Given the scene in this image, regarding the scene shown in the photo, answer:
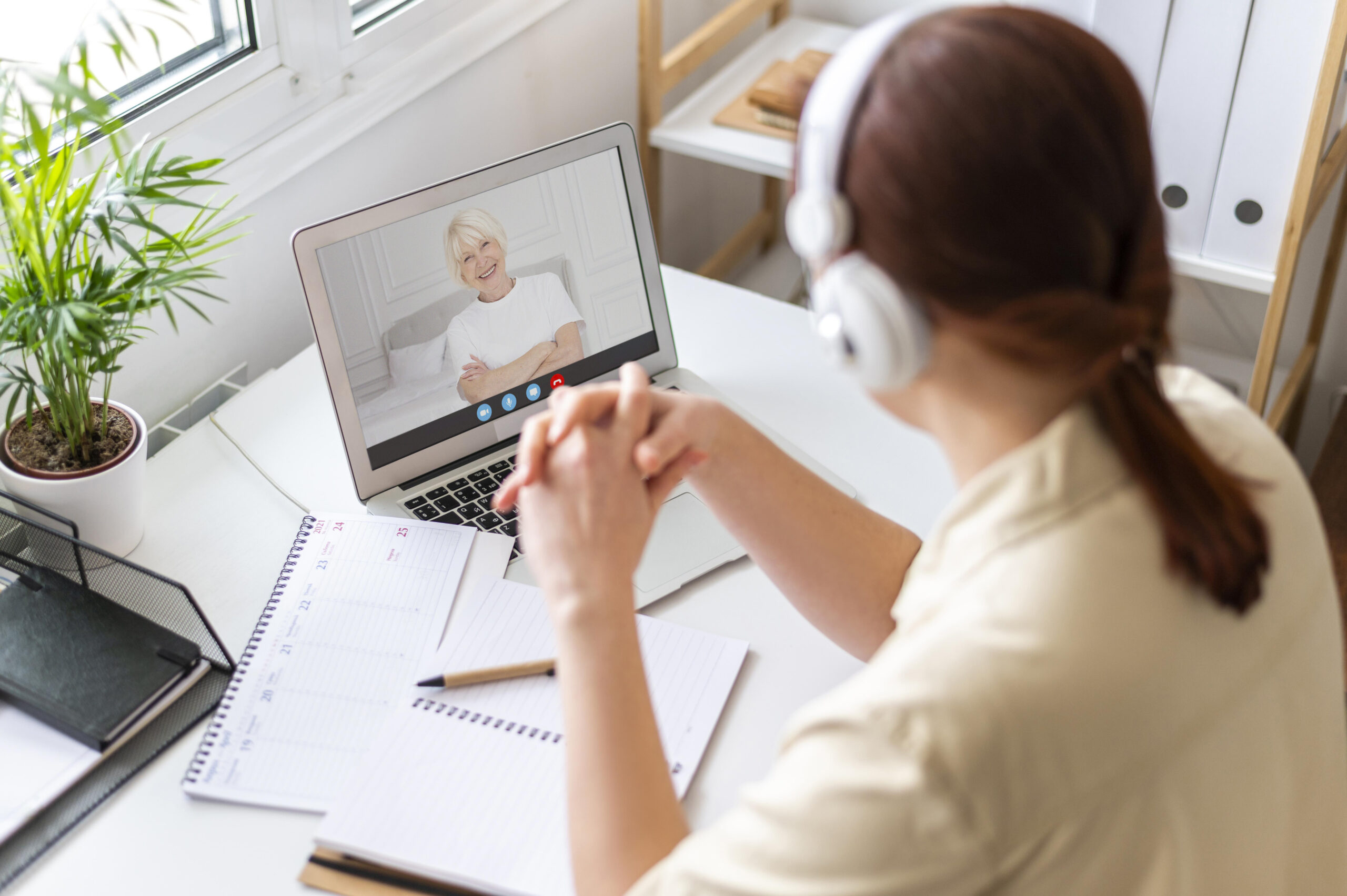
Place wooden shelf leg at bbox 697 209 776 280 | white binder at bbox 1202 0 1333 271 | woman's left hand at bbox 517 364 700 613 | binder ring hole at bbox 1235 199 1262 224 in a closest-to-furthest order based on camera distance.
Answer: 1. woman's left hand at bbox 517 364 700 613
2. white binder at bbox 1202 0 1333 271
3. binder ring hole at bbox 1235 199 1262 224
4. wooden shelf leg at bbox 697 209 776 280

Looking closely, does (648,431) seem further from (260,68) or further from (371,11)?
(371,11)

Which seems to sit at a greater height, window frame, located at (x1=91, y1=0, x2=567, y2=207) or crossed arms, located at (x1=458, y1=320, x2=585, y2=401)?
window frame, located at (x1=91, y1=0, x2=567, y2=207)

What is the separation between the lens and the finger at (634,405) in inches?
31.8

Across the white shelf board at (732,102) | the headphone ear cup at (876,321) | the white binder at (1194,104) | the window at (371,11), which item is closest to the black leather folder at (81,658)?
the headphone ear cup at (876,321)

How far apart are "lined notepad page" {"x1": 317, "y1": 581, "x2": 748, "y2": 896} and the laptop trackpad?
54 millimetres

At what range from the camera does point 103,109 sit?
0.81m

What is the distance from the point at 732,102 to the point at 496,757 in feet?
4.11

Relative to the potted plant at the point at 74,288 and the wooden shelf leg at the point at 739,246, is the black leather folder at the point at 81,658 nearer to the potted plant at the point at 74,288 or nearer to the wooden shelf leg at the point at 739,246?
the potted plant at the point at 74,288

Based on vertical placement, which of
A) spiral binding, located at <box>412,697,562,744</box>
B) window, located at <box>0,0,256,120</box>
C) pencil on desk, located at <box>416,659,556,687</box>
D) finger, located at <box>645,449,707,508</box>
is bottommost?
spiral binding, located at <box>412,697,562,744</box>

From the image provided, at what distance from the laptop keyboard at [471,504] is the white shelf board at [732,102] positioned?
73cm

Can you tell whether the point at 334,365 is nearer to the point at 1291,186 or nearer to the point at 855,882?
the point at 855,882

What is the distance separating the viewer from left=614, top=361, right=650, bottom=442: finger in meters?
0.81

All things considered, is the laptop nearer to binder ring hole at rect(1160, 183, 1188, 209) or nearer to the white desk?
the white desk

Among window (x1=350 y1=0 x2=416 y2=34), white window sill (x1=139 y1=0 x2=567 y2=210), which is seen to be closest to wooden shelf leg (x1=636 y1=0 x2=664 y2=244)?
white window sill (x1=139 y1=0 x2=567 y2=210)
